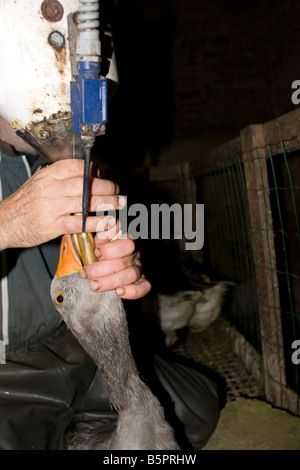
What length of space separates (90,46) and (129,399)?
3.64 ft

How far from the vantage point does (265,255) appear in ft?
6.11

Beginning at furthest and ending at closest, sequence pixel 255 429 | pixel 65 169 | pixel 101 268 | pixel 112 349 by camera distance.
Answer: pixel 255 429
pixel 112 349
pixel 101 268
pixel 65 169

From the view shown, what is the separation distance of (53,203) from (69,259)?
0.72 feet

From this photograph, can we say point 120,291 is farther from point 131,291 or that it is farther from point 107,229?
A: point 107,229

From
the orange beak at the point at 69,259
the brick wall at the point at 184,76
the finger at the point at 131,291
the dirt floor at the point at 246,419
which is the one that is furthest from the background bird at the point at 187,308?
the brick wall at the point at 184,76

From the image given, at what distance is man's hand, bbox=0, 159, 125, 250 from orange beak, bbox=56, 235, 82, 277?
0.09 m

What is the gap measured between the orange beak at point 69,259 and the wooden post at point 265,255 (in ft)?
3.74

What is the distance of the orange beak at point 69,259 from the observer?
3.53 ft

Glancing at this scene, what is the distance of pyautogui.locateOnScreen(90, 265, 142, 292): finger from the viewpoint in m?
1.04

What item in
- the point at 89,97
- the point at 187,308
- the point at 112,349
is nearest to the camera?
the point at 89,97

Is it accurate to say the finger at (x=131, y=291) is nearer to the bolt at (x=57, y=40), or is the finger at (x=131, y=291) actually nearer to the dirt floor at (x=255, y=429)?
the bolt at (x=57, y=40)

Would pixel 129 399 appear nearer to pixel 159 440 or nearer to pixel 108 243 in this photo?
pixel 159 440

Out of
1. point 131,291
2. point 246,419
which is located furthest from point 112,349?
point 246,419

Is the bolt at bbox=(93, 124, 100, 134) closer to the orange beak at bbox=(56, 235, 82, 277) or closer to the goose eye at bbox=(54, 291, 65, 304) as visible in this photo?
the orange beak at bbox=(56, 235, 82, 277)
